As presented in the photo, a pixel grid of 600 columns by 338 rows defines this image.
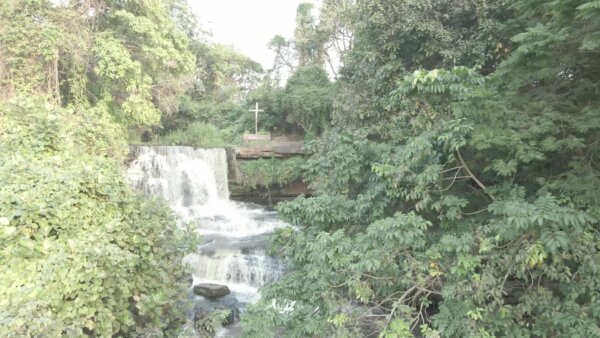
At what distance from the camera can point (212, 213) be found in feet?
38.4

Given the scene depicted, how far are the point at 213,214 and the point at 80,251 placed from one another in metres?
9.45

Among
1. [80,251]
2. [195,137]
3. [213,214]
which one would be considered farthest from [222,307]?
[195,137]

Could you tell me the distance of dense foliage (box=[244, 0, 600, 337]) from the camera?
3008 mm

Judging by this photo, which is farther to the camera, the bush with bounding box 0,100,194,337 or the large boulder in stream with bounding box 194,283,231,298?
the large boulder in stream with bounding box 194,283,231,298

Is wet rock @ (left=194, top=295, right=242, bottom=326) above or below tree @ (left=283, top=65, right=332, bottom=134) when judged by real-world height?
below

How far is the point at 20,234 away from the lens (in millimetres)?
2334

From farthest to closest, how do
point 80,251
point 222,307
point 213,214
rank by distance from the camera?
point 213,214
point 222,307
point 80,251

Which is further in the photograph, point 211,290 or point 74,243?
point 211,290

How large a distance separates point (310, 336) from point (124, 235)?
222 cm

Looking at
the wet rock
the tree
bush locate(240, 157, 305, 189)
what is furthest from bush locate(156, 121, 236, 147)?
the wet rock

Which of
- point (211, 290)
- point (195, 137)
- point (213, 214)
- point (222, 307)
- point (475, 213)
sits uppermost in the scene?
point (195, 137)

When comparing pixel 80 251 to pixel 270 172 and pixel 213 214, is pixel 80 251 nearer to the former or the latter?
pixel 213 214

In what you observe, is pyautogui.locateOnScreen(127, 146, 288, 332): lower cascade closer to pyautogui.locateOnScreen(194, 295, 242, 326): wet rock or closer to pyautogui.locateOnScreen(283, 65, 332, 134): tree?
pyautogui.locateOnScreen(194, 295, 242, 326): wet rock

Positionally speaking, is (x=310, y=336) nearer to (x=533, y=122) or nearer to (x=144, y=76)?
(x=533, y=122)
